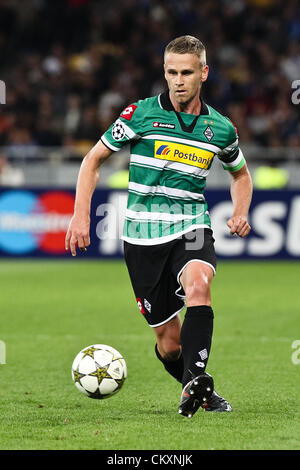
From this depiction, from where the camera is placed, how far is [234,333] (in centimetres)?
901

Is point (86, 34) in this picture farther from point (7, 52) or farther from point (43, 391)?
point (43, 391)

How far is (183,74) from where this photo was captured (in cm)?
529

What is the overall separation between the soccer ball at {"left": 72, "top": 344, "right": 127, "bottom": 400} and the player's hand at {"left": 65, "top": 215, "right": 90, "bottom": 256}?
33.4 inches

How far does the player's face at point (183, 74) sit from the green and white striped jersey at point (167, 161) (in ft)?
0.49

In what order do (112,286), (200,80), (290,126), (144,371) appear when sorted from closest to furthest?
(200,80) < (144,371) < (112,286) < (290,126)

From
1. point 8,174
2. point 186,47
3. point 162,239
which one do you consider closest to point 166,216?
point 162,239

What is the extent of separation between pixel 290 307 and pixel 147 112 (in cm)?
594

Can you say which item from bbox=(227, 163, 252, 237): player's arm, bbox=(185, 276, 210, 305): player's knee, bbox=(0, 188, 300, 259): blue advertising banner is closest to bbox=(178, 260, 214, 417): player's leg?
bbox=(185, 276, 210, 305): player's knee

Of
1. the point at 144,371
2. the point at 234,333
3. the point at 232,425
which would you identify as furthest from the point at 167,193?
the point at 234,333

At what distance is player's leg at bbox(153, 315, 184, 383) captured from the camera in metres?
5.68

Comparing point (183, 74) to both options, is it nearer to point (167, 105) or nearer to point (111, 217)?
point (167, 105)

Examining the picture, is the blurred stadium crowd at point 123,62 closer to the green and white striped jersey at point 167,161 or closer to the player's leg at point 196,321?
the green and white striped jersey at point 167,161

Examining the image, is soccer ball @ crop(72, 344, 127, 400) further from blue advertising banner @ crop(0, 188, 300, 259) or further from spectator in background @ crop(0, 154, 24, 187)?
spectator in background @ crop(0, 154, 24, 187)

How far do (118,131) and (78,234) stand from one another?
27.5 inches
